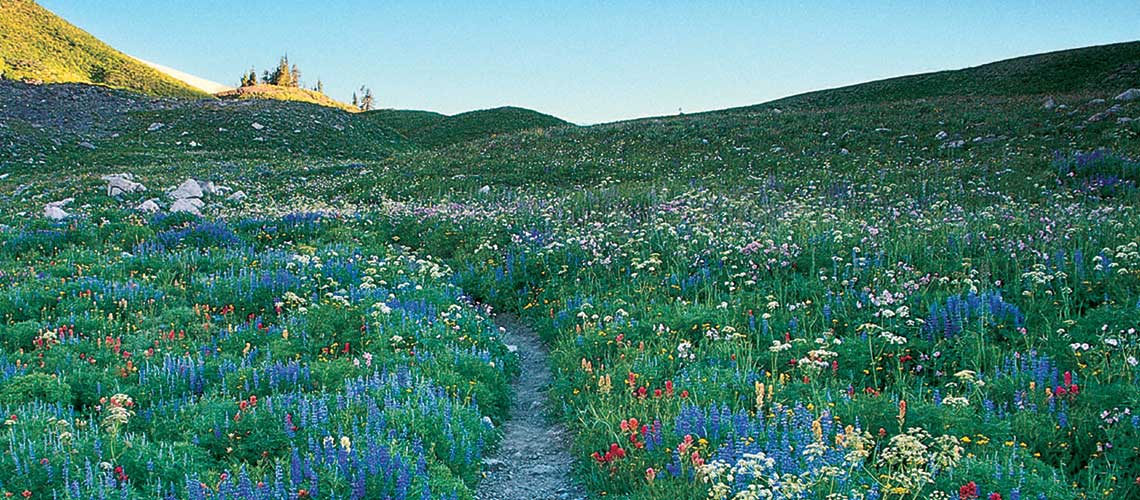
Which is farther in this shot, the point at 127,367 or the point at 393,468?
the point at 127,367

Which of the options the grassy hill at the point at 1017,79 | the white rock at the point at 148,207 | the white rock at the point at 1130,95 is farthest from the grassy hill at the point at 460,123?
the white rock at the point at 1130,95

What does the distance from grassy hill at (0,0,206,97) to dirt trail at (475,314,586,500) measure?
227 ft

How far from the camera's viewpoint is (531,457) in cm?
677

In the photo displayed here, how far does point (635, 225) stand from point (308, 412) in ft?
30.7

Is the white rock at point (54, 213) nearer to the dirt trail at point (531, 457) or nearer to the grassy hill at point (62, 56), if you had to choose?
the dirt trail at point (531, 457)

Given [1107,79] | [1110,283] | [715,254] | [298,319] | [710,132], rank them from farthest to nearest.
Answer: [1107,79] → [710,132] → [715,254] → [298,319] → [1110,283]

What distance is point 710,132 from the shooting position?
3272 cm

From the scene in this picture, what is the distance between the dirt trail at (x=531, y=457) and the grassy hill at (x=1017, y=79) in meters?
37.7

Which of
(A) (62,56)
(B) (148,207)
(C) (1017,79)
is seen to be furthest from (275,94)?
(C) (1017,79)

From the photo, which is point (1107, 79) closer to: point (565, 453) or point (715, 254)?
point (715, 254)

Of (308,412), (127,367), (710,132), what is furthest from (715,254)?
(710,132)

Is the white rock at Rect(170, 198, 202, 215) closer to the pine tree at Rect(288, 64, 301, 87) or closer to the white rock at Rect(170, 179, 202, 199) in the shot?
the white rock at Rect(170, 179, 202, 199)

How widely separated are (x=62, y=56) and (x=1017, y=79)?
8447 centimetres

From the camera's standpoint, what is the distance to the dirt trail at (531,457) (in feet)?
19.9
